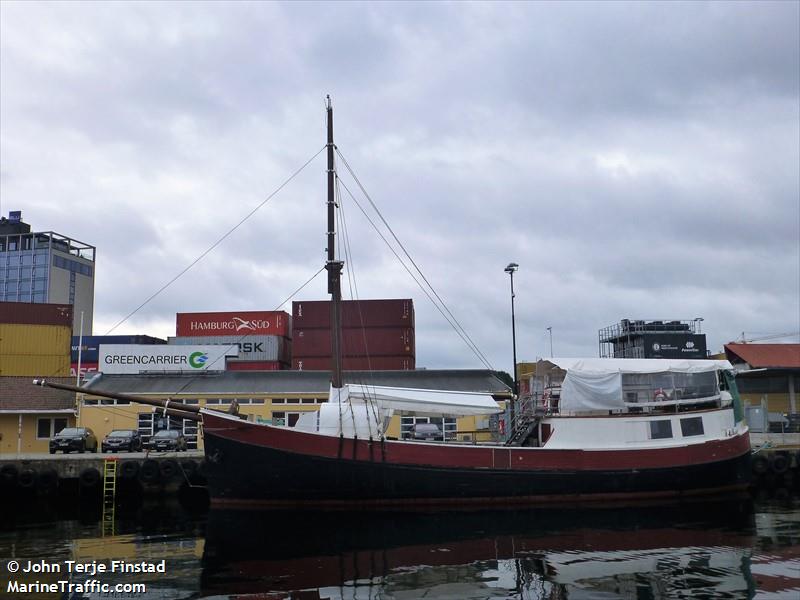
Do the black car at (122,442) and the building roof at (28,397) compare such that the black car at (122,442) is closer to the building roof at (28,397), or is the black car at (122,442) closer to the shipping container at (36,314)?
the building roof at (28,397)

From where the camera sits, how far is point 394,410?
952 inches

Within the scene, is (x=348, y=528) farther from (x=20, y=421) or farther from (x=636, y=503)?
(x=20, y=421)

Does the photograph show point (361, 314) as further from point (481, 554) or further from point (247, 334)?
point (481, 554)

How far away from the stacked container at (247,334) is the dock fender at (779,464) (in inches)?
1416

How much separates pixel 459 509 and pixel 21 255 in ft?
336

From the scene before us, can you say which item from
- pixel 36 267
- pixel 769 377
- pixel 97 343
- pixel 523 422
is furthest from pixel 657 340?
pixel 36 267

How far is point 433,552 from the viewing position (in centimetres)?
1614

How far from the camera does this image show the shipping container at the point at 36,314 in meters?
41.6

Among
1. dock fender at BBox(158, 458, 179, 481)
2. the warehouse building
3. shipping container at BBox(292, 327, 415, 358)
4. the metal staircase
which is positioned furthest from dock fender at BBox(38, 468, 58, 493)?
the warehouse building

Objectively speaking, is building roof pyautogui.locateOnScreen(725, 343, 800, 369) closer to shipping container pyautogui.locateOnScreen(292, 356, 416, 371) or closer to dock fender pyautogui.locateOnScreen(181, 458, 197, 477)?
shipping container pyautogui.locateOnScreen(292, 356, 416, 371)

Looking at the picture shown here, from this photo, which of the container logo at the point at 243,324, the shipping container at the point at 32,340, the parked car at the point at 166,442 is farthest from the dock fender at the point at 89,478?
the container logo at the point at 243,324

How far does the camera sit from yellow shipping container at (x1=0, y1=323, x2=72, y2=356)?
4025 cm

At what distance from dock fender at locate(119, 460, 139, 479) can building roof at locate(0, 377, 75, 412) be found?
9.79 meters

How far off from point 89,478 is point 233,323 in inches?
1179
